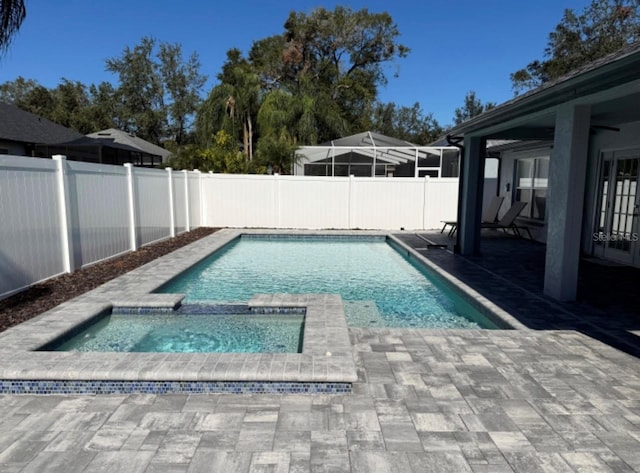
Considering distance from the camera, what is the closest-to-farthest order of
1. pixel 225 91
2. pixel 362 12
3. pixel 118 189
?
pixel 118 189
pixel 225 91
pixel 362 12

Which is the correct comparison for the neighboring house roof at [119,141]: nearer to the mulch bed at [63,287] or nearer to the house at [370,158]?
the house at [370,158]

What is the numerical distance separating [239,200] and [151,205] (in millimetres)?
4709

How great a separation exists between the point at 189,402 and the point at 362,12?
31.2 metres

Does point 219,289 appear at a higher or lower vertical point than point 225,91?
lower

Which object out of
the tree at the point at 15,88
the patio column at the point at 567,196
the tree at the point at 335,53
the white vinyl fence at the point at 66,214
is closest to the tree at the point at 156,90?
the tree at the point at 335,53

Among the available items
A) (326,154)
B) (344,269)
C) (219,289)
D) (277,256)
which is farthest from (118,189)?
(326,154)

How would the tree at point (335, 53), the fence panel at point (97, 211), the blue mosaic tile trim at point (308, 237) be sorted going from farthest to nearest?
the tree at point (335, 53), the blue mosaic tile trim at point (308, 237), the fence panel at point (97, 211)

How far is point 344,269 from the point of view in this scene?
8.99 metres

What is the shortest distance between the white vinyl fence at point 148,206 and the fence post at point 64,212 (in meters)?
0.01

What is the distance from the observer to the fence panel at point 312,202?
14188 millimetres

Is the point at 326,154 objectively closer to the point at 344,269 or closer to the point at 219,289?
the point at 344,269

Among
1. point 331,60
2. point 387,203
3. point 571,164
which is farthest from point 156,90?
point 571,164

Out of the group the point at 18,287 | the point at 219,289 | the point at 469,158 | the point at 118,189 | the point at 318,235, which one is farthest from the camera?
→ the point at 318,235

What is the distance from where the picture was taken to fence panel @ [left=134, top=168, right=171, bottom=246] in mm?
8977
